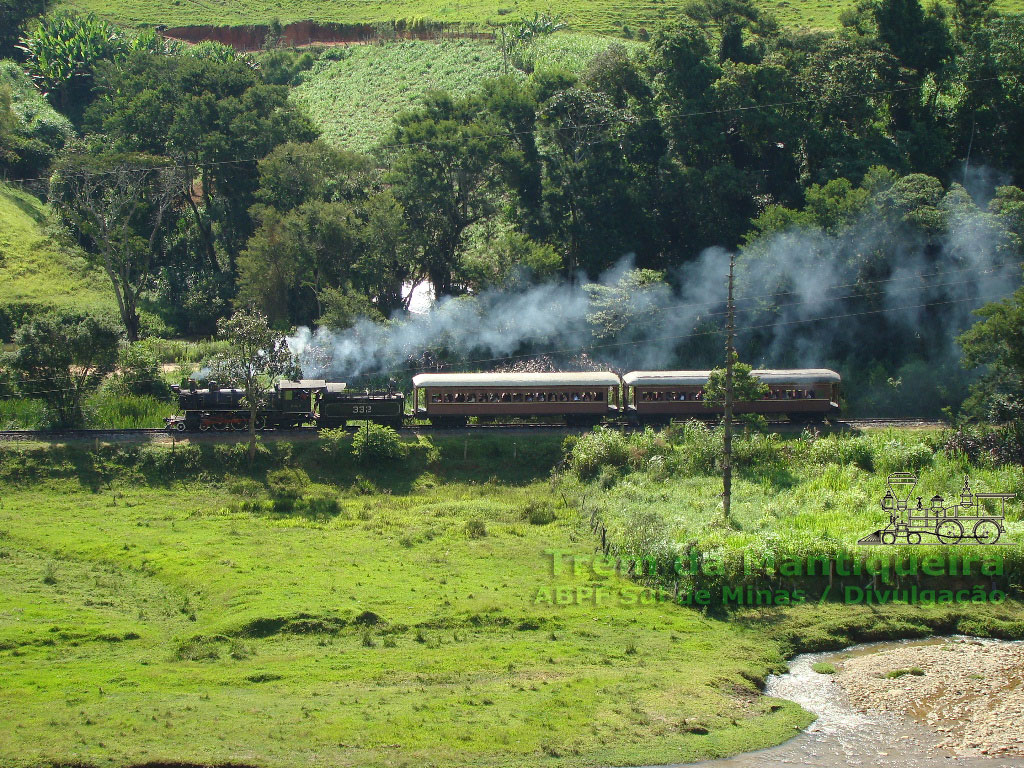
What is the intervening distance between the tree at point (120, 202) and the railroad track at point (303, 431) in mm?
16960

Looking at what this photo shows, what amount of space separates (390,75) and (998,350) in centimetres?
7642

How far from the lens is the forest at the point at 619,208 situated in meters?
56.0

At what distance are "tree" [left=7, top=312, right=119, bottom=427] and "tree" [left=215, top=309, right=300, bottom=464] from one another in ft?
19.9

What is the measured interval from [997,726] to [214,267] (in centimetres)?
6116

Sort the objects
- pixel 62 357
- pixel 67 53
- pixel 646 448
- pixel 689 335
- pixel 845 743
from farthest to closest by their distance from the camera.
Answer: pixel 67 53
pixel 689 335
pixel 62 357
pixel 646 448
pixel 845 743

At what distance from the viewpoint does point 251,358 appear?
145 feet

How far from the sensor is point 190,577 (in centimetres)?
3303

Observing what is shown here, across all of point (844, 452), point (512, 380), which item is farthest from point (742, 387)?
point (512, 380)

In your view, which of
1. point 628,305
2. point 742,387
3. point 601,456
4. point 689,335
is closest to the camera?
point 742,387

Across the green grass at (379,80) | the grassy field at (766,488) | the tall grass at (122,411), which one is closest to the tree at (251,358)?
the tall grass at (122,411)

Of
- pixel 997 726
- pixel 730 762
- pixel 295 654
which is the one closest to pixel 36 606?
pixel 295 654

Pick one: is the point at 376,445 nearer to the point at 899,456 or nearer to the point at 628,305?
the point at 628,305

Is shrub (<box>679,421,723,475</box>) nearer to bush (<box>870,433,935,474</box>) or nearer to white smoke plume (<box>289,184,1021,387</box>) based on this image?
bush (<box>870,433,935,474</box>)

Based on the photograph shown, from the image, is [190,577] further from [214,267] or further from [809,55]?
[809,55]
